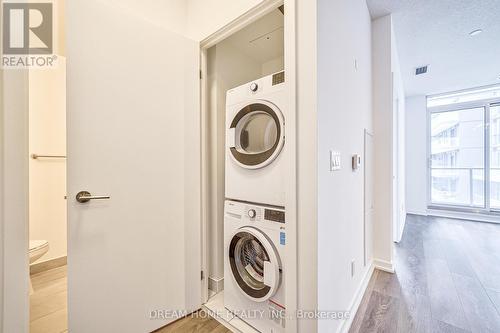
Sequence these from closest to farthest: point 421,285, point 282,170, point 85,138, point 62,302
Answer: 1. point 85,138
2. point 282,170
3. point 62,302
4. point 421,285

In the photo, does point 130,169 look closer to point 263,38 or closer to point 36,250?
point 36,250

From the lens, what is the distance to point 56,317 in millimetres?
1515

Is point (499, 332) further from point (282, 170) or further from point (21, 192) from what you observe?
point (21, 192)

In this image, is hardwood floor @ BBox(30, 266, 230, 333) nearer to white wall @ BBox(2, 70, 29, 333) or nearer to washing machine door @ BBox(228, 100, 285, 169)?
white wall @ BBox(2, 70, 29, 333)

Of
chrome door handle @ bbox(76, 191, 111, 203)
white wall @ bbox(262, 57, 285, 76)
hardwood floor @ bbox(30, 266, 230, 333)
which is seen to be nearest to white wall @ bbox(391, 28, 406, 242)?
white wall @ bbox(262, 57, 285, 76)

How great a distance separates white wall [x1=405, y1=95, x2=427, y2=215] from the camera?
476 centimetres

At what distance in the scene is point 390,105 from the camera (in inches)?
90.1

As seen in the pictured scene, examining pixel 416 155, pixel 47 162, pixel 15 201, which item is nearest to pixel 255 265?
pixel 15 201

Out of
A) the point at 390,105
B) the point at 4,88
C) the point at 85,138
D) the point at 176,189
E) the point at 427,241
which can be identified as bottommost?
the point at 427,241

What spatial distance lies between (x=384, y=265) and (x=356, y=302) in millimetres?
883

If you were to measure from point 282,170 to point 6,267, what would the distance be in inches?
52.1

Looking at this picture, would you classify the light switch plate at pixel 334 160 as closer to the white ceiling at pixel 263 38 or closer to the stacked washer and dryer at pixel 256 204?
the stacked washer and dryer at pixel 256 204

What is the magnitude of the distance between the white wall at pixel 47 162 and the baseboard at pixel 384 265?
3.41 metres

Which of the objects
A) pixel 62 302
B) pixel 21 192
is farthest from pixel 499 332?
pixel 62 302
